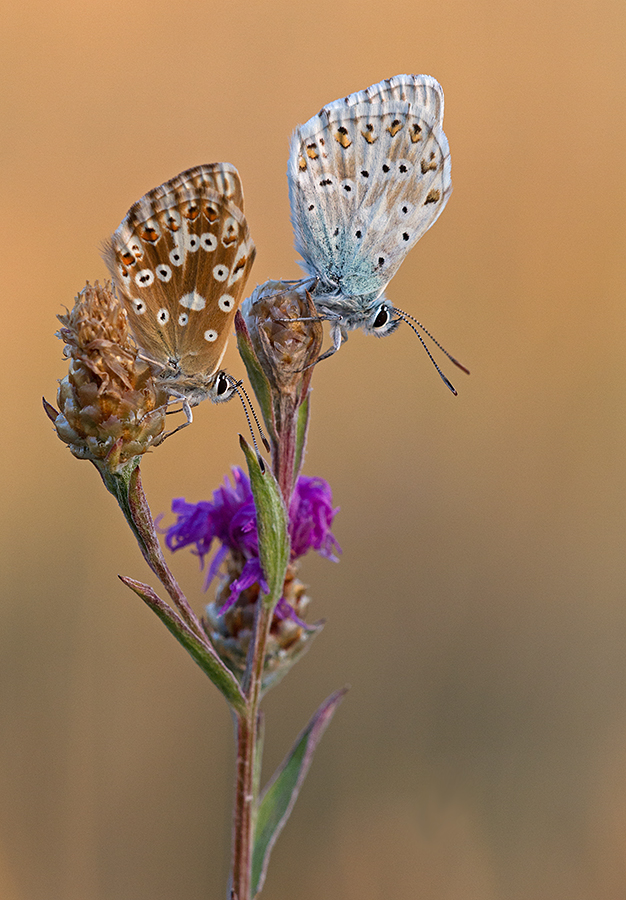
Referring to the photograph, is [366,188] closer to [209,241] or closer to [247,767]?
[209,241]

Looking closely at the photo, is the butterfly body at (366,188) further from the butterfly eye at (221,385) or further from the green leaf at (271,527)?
the green leaf at (271,527)

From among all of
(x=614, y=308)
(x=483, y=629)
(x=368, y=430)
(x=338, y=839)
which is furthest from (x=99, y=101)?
(x=338, y=839)

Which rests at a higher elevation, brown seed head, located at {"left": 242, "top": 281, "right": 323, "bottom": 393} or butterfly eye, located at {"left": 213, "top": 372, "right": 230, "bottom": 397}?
brown seed head, located at {"left": 242, "top": 281, "right": 323, "bottom": 393}

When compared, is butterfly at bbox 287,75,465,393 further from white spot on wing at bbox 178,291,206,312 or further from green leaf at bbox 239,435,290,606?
green leaf at bbox 239,435,290,606

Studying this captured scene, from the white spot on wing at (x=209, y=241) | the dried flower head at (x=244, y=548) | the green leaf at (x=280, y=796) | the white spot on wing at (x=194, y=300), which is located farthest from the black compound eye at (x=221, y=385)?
the green leaf at (x=280, y=796)

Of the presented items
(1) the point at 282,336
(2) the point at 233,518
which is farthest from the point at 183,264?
(2) the point at 233,518

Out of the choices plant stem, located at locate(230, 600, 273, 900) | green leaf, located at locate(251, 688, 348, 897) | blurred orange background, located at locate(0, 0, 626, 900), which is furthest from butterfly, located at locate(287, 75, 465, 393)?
blurred orange background, located at locate(0, 0, 626, 900)

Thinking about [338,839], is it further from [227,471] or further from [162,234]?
[162,234]
